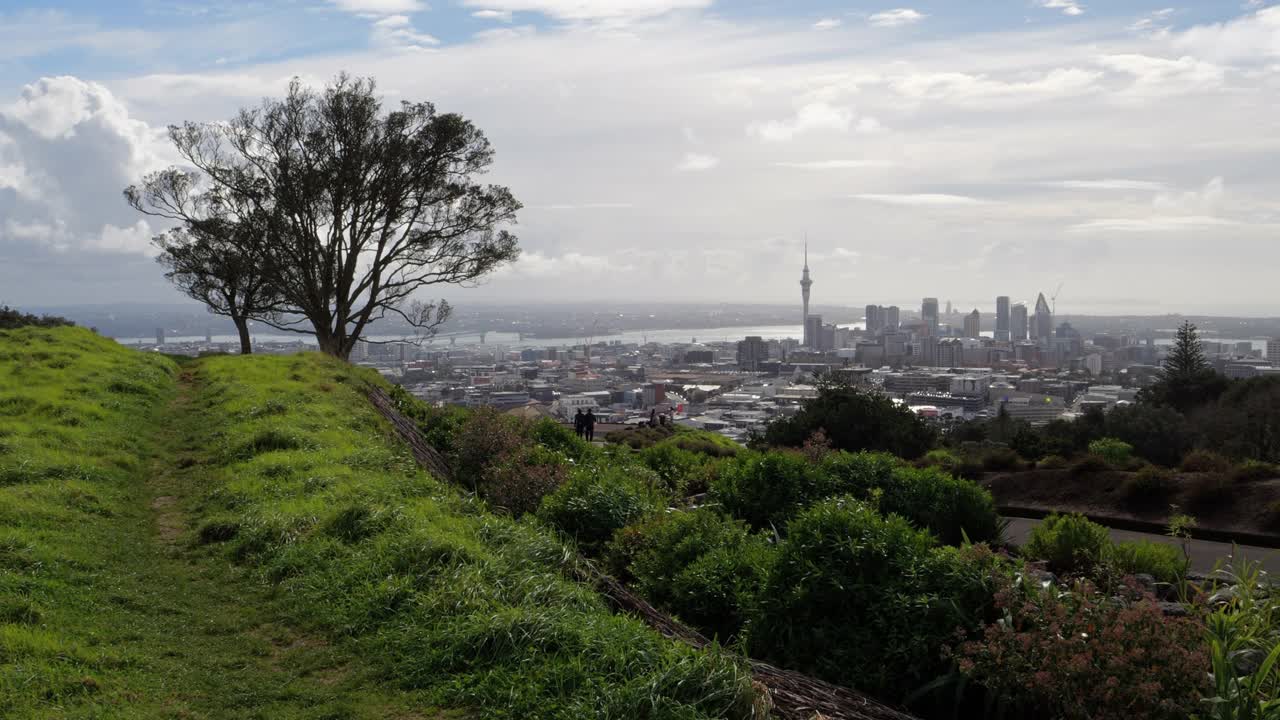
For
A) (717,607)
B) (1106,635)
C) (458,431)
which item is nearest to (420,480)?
(717,607)

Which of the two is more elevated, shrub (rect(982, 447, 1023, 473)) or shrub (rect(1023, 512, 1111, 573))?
shrub (rect(1023, 512, 1111, 573))

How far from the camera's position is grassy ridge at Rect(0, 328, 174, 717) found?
500 cm

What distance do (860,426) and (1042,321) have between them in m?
68.2

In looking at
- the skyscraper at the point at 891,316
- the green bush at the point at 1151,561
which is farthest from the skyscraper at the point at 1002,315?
the green bush at the point at 1151,561

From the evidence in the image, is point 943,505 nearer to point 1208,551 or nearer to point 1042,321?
point 1208,551

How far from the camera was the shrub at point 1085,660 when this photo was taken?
4.96 metres

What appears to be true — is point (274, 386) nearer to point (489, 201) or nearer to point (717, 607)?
point (717, 607)

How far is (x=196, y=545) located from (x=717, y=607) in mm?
4474

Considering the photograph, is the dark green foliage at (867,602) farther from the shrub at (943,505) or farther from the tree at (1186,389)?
the tree at (1186,389)

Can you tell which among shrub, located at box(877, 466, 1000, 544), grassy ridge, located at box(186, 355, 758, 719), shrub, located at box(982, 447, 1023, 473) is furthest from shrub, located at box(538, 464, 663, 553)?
shrub, located at box(982, 447, 1023, 473)

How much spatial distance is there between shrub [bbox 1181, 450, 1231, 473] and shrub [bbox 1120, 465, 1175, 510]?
1.34 meters

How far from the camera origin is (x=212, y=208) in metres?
31.5

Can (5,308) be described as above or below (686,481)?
above

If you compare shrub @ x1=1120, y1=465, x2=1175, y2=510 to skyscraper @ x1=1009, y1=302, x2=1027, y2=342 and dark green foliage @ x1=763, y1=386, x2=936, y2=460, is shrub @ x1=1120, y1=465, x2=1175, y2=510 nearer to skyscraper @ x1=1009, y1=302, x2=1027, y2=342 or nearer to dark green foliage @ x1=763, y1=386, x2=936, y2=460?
dark green foliage @ x1=763, y1=386, x2=936, y2=460
